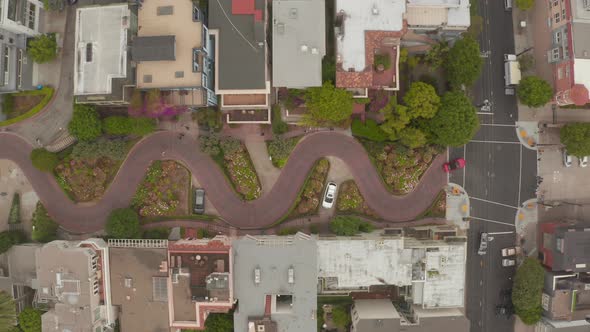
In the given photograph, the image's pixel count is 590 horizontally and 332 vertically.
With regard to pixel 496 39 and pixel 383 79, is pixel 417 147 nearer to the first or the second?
pixel 383 79

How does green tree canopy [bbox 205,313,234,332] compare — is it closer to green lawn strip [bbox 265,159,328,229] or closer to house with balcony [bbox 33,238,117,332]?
house with balcony [bbox 33,238,117,332]

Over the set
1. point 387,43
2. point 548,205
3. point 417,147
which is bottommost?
point 548,205

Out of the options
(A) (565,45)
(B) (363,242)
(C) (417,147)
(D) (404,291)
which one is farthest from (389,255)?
(A) (565,45)

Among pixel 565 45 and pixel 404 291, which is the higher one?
pixel 565 45

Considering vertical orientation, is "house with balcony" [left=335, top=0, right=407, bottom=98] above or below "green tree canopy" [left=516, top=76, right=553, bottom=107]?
above

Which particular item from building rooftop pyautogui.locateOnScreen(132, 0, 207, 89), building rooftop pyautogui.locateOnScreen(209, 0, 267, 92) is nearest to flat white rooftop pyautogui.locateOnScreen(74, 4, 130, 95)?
building rooftop pyautogui.locateOnScreen(132, 0, 207, 89)

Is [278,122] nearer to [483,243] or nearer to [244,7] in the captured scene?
[244,7]
